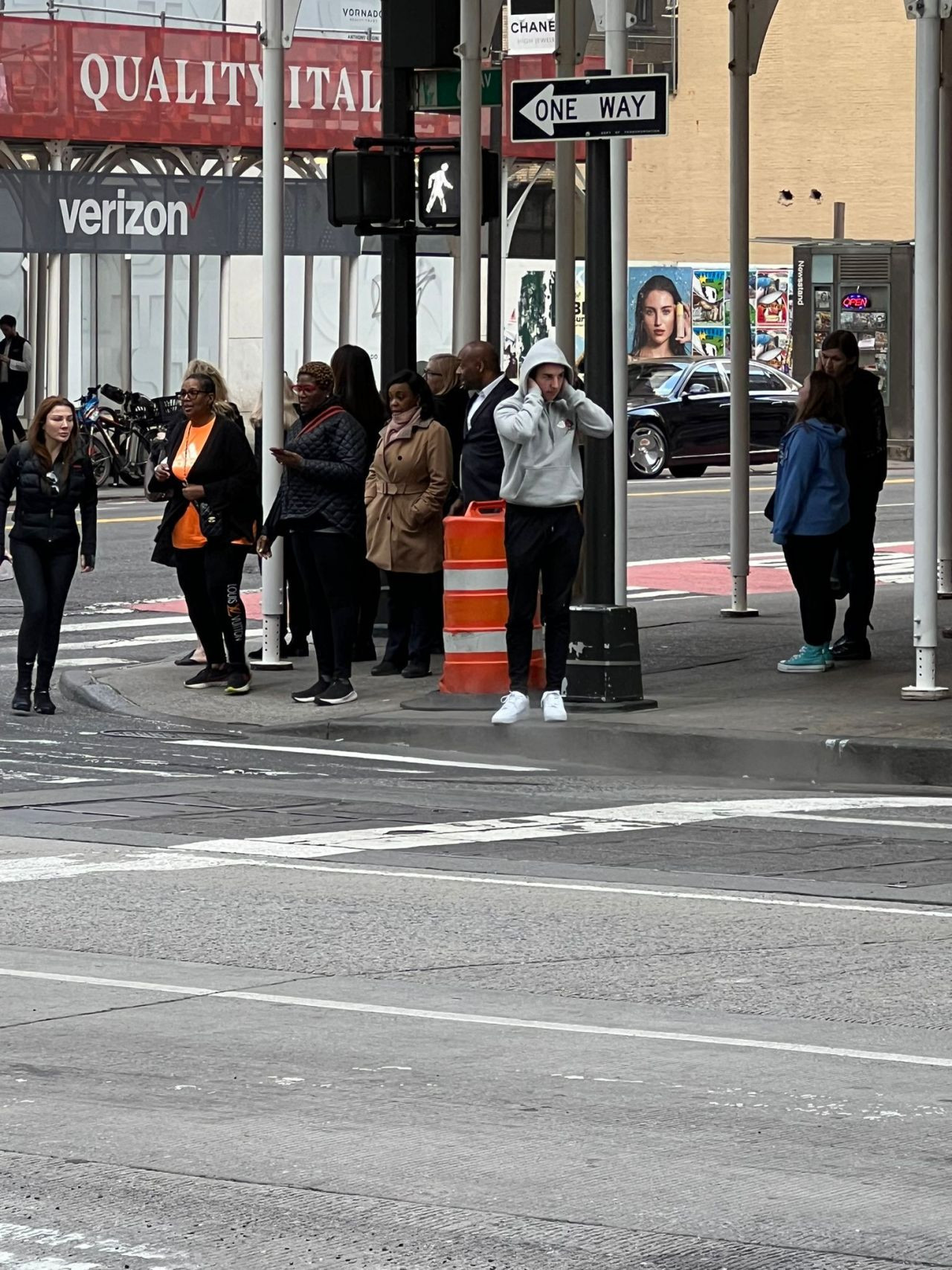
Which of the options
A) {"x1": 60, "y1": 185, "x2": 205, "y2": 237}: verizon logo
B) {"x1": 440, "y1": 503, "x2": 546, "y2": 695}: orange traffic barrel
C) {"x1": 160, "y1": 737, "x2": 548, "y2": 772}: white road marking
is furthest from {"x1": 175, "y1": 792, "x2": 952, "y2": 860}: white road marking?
{"x1": 60, "y1": 185, "x2": 205, "y2": 237}: verizon logo

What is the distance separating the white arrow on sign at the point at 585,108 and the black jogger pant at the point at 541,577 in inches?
79.5

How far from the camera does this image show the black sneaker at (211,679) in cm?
1573

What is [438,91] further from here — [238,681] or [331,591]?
[238,681]

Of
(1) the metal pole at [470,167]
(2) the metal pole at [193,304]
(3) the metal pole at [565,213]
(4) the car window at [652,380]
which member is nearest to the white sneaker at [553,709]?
(1) the metal pole at [470,167]

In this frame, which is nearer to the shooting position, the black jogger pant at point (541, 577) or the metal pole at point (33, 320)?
the black jogger pant at point (541, 577)

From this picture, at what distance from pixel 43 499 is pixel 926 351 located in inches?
200

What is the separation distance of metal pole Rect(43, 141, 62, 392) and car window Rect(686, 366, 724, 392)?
913cm

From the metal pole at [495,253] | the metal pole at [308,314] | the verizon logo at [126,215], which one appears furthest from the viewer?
the metal pole at [308,314]

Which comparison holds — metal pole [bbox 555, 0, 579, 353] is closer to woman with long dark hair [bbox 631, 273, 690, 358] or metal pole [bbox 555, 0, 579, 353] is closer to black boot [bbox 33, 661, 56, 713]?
black boot [bbox 33, 661, 56, 713]

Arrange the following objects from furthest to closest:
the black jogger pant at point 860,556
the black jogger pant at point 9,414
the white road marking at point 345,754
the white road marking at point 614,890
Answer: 1. the black jogger pant at point 9,414
2. the black jogger pant at point 860,556
3. the white road marking at point 345,754
4. the white road marking at point 614,890

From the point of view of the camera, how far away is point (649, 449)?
38.2 m

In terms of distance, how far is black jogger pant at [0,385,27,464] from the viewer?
113ft

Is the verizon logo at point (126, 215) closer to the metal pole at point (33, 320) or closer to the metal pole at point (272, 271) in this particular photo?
the metal pole at point (33, 320)

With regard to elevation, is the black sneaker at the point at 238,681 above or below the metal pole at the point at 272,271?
below
